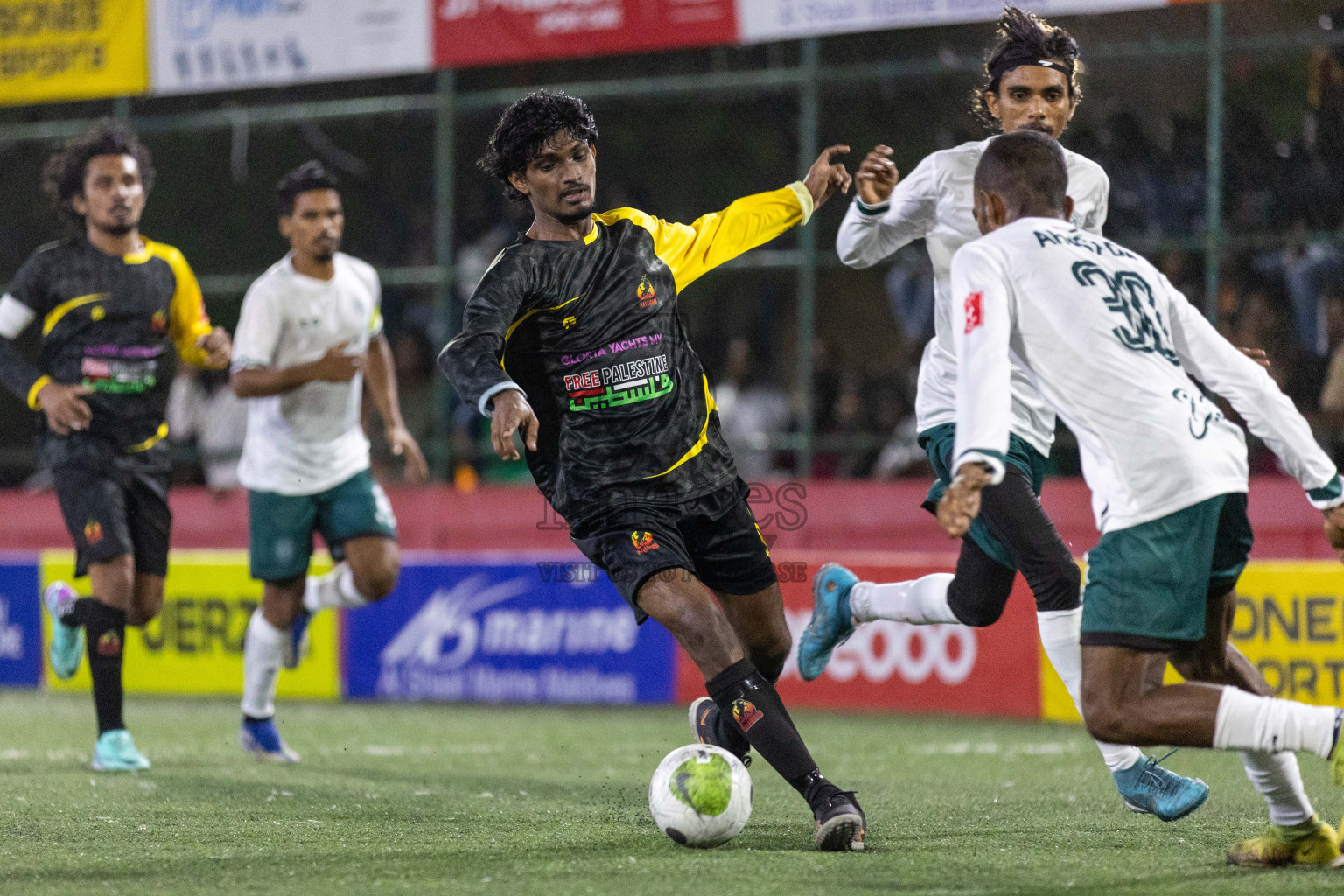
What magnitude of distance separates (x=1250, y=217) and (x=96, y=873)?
806cm

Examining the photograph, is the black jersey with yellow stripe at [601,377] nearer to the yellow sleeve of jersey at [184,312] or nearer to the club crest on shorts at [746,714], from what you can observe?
the club crest on shorts at [746,714]

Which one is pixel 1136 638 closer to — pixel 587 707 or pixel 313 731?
pixel 313 731

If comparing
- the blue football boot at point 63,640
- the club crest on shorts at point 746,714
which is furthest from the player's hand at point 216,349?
the club crest on shorts at point 746,714

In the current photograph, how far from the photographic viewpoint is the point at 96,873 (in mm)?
4582

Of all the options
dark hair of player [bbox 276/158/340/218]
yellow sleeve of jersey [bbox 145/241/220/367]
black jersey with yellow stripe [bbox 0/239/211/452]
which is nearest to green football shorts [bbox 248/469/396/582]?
black jersey with yellow stripe [bbox 0/239/211/452]

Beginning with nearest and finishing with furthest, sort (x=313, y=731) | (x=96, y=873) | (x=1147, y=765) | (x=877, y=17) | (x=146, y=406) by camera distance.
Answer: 1. (x=96, y=873)
2. (x=1147, y=765)
3. (x=146, y=406)
4. (x=313, y=731)
5. (x=877, y=17)

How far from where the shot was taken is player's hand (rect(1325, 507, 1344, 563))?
166 inches

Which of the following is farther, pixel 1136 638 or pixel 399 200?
pixel 399 200

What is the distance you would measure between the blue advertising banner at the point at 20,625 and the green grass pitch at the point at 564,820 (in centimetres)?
307

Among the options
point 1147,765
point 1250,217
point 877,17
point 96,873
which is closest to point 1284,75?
point 1250,217

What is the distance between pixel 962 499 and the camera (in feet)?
13.4

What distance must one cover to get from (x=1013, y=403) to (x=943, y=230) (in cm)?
69

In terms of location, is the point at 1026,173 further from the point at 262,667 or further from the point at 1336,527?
the point at 262,667

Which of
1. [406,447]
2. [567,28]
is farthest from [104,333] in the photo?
[567,28]
